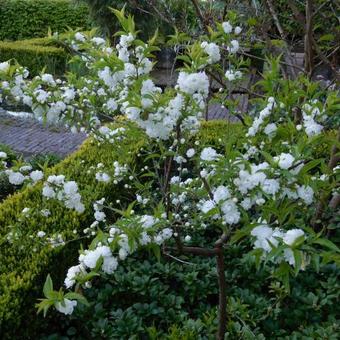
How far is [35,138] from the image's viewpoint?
23.7 ft

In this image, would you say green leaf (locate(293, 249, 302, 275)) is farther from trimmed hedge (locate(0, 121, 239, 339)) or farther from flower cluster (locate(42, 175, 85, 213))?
flower cluster (locate(42, 175, 85, 213))

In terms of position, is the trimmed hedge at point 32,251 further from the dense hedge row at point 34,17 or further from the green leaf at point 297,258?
the dense hedge row at point 34,17

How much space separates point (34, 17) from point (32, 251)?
12809 millimetres

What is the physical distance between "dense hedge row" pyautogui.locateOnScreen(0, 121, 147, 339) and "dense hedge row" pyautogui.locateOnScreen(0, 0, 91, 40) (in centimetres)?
1146

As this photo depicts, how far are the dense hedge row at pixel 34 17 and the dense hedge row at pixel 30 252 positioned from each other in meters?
11.5

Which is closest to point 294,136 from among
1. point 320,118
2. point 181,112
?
point 320,118

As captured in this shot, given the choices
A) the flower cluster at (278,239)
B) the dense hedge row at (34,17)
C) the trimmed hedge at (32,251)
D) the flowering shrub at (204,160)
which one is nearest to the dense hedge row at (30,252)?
the trimmed hedge at (32,251)

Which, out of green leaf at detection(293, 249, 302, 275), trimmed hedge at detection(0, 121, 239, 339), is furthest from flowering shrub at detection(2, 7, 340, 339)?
trimmed hedge at detection(0, 121, 239, 339)

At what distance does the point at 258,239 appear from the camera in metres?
1.68

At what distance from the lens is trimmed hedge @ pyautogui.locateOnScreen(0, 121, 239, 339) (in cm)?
264

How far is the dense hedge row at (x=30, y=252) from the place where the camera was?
2660 millimetres

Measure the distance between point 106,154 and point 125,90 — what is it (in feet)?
7.85

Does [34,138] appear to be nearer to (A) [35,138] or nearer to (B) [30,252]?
(A) [35,138]

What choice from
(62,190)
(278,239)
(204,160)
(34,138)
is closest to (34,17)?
(34,138)
